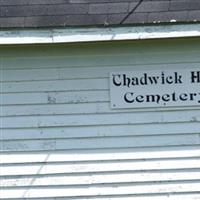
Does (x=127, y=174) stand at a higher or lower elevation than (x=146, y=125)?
lower

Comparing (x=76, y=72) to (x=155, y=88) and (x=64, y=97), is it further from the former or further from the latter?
(x=155, y=88)

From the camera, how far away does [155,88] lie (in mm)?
5582

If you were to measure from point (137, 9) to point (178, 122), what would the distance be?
131 cm

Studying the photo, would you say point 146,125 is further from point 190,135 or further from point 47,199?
point 47,199

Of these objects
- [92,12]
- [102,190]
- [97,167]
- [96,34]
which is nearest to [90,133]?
[97,167]

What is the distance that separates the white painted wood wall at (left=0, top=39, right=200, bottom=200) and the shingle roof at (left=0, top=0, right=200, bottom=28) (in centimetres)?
42

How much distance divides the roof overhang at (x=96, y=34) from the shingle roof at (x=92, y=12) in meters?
0.06

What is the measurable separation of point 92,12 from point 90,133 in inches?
51.4

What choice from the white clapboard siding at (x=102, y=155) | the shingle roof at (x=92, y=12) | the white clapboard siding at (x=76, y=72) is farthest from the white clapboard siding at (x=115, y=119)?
the shingle roof at (x=92, y=12)

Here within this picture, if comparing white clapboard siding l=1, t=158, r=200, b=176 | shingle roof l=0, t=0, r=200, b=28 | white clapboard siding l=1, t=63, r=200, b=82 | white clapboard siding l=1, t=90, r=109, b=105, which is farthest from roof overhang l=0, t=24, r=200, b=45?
white clapboard siding l=1, t=158, r=200, b=176

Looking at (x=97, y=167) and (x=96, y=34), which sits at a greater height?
(x=96, y=34)

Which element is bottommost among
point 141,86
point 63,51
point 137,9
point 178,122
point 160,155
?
point 160,155

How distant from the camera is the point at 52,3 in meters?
5.30

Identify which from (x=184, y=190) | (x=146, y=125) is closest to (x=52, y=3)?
(x=146, y=125)
